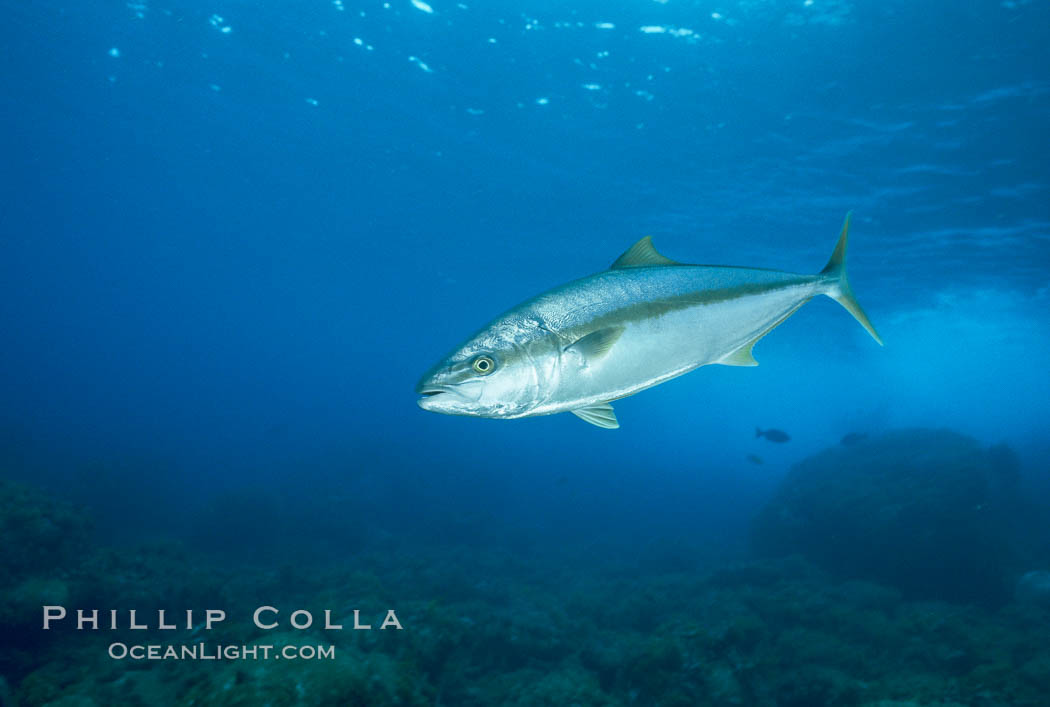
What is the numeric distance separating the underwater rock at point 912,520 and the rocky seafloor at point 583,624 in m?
0.06

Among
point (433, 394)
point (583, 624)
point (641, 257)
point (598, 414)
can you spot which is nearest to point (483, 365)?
point (433, 394)

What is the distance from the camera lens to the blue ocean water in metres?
10.9

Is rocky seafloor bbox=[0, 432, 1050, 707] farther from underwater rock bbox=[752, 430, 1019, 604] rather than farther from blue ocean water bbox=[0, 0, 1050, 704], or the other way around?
blue ocean water bbox=[0, 0, 1050, 704]

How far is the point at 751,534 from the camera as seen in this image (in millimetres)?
18484

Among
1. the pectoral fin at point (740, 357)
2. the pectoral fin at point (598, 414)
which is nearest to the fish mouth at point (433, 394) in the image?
the pectoral fin at point (598, 414)

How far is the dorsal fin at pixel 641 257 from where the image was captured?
6.53 feet

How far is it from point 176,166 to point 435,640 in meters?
25.8

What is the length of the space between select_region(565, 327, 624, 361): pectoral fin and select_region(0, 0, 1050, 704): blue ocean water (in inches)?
446

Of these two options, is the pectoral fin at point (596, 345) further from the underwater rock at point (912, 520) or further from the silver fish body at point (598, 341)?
the underwater rock at point (912, 520)

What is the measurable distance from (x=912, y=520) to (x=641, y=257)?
1595 cm

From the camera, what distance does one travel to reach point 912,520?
42.5 ft

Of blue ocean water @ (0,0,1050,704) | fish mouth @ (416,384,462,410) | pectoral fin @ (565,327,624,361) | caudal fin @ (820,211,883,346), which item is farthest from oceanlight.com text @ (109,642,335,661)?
blue ocean water @ (0,0,1050,704)

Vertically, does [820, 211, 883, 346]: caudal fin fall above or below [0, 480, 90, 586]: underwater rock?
above

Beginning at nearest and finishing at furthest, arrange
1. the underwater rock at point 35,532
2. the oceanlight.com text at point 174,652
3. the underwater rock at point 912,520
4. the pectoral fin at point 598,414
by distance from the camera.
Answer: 1. the pectoral fin at point 598,414
2. the oceanlight.com text at point 174,652
3. the underwater rock at point 35,532
4. the underwater rock at point 912,520
